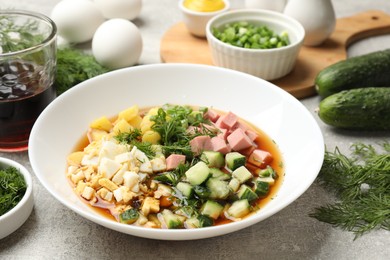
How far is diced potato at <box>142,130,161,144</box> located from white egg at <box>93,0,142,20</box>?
177cm

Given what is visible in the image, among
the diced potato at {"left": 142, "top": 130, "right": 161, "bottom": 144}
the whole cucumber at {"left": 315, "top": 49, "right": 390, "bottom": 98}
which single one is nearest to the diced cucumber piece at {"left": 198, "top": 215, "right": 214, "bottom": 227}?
the diced potato at {"left": 142, "top": 130, "right": 161, "bottom": 144}

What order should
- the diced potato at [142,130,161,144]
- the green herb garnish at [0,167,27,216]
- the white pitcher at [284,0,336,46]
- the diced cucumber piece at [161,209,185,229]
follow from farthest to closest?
the white pitcher at [284,0,336,46] → the diced potato at [142,130,161,144] → the green herb garnish at [0,167,27,216] → the diced cucumber piece at [161,209,185,229]

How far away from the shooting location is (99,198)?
2467mm

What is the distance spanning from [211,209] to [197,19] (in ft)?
6.60

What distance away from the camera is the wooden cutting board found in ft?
11.9

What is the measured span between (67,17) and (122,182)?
1810mm

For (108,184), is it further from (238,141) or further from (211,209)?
(238,141)

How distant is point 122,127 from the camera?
279 cm

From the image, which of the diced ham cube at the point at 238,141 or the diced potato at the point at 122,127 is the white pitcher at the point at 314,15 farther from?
the diced potato at the point at 122,127

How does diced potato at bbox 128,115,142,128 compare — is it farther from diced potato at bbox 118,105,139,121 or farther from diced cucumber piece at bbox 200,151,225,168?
diced cucumber piece at bbox 200,151,225,168

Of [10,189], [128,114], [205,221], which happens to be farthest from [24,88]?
[205,221]

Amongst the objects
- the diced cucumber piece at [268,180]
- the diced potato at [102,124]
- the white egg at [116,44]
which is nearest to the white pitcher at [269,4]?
the white egg at [116,44]

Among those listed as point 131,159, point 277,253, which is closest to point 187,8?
point 131,159

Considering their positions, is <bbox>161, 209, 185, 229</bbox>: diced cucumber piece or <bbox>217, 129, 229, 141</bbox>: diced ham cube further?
<bbox>217, 129, 229, 141</bbox>: diced ham cube
